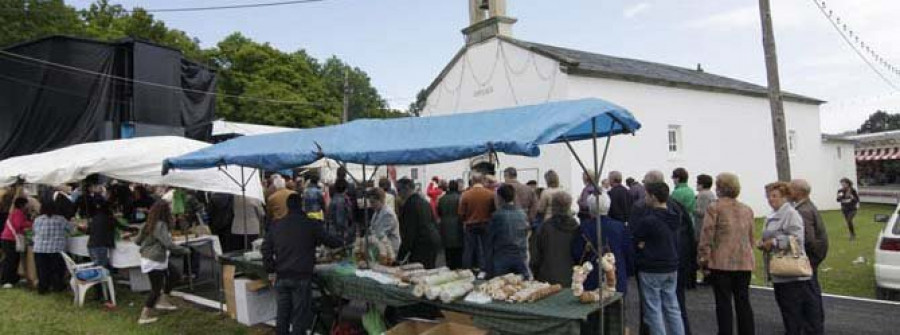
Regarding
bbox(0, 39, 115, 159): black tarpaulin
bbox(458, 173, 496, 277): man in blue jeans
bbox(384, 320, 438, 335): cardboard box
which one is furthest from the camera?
bbox(0, 39, 115, 159): black tarpaulin

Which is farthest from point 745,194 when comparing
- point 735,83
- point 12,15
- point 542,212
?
point 12,15

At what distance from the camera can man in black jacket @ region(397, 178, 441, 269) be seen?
282 inches

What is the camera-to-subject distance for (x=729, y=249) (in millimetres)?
5055

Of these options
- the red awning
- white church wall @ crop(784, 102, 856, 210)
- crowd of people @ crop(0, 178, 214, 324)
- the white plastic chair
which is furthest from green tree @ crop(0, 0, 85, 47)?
the red awning

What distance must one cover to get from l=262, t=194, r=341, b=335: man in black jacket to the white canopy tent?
298 centimetres

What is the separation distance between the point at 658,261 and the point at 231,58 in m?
39.6

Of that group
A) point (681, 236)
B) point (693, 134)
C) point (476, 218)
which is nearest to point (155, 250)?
point (476, 218)

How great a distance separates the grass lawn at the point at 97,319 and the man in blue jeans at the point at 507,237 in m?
2.81

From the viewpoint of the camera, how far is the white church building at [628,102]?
16172 mm

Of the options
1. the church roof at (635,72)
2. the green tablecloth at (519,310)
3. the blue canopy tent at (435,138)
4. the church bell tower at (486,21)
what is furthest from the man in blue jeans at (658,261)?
the church bell tower at (486,21)

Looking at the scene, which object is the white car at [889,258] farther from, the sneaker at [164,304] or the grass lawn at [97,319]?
the sneaker at [164,304]

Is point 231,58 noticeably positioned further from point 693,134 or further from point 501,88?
point 693,134

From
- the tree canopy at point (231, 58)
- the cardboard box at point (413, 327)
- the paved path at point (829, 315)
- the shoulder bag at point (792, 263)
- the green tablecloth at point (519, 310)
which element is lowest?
the paved path at point (829, 315)

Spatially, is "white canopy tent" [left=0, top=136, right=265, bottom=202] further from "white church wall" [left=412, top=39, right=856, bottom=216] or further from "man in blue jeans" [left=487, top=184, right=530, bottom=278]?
"white church wall" [left=412, top=39, right=856, bottom=216]
